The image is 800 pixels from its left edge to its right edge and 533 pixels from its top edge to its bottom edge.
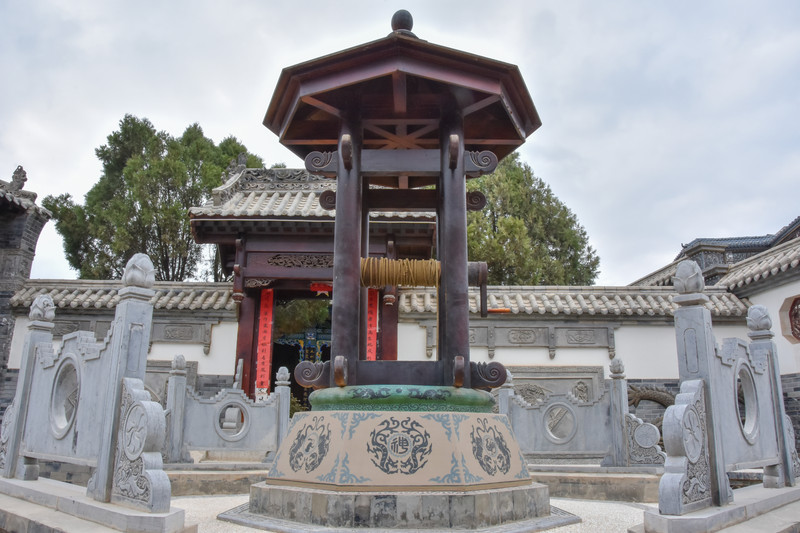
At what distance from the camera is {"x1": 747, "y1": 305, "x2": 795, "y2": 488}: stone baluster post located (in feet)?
15.3

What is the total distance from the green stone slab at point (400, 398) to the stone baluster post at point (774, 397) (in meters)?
2.60

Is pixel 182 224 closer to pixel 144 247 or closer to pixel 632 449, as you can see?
pixel 144 247

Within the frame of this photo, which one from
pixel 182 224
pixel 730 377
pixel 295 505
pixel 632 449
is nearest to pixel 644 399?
pixel 632 449

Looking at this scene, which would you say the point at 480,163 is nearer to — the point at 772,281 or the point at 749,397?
the point at 749,397

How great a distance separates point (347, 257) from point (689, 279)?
233 centimetres

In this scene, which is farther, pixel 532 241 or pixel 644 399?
pixel 532 241

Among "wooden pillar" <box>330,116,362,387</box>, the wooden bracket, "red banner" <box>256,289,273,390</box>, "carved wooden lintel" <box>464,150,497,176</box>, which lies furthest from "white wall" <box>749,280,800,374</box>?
"red banner" <box>256,289,273,390</box>

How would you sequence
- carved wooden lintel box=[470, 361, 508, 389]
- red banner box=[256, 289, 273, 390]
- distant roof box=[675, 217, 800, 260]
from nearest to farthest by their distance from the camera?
carved wooden lintel box=[470, 361, 508, 389] < red banner box=[256, 289, 273, 390] < distant roof box=[675, 217, 800, 260]

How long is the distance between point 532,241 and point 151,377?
494 inches

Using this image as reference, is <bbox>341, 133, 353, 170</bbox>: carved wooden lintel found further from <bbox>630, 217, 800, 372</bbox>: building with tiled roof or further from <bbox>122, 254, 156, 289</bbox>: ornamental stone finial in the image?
<bbox>630, 217, 800, 372</bbox>: building with tiled roof

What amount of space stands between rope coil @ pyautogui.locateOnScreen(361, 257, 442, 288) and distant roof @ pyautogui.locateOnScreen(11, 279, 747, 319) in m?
6.55

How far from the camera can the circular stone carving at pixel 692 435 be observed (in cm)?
338

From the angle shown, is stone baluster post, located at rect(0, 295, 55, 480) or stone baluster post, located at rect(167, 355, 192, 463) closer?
stone baluster post, located at rect(0, 295, 55, 480)

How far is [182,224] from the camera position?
16203 mm
